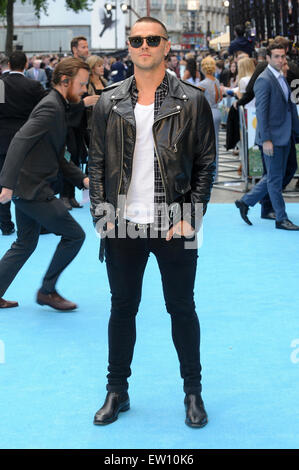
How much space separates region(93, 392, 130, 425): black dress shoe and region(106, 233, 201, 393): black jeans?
40mm

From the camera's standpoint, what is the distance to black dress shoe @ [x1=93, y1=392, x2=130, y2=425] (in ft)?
14.3

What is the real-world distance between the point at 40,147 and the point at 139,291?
2.15 metres

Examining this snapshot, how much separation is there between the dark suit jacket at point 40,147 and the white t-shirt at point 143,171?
1899 millimetres

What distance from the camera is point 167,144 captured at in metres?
4.08

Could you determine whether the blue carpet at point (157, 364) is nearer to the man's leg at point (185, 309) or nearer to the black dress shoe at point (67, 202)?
the man's leg at point (185, 309)

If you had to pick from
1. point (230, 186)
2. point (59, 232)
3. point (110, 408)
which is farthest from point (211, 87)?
point (110, 408)

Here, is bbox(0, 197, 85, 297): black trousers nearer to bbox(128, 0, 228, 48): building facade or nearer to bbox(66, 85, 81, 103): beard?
bbox(66, 85, 81, 103): beard

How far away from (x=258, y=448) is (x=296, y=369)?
1201mm

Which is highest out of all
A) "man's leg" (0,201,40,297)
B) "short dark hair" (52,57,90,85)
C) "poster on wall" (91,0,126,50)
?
"poster on wall" (91,0,126,50)

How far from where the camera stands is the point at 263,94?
9.39 meters

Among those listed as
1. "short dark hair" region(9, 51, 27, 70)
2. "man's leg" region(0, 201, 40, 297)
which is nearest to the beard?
"man's leg" region(0, 201, 40, 297)

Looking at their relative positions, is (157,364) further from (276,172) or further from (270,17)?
(270,17)

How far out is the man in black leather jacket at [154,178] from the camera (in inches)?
162

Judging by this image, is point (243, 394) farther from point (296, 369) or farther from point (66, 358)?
point (66, 358)
